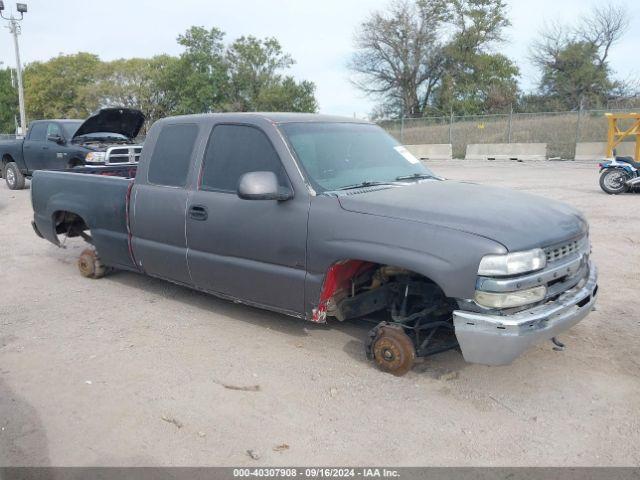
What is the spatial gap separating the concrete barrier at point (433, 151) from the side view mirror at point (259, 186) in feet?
88.3

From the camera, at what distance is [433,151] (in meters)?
31.4

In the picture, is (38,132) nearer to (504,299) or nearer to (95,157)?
(95,157)

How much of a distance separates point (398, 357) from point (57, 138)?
497 inches

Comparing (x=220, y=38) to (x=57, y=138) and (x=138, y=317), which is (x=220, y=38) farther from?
(x=138, y=317)

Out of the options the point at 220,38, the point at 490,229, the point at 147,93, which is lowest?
the point at 490,229

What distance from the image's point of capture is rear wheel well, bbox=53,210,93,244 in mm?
6672

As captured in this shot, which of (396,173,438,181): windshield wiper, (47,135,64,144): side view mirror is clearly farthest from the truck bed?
(47,135,64,144): side view mirror

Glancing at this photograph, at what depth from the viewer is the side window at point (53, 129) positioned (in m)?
14.1

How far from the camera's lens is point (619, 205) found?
36.5 feet

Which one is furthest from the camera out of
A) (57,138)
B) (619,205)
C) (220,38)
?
(220,38)

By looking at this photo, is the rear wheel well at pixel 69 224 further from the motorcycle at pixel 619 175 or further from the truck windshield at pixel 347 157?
the motorcycle at pixel 619 175

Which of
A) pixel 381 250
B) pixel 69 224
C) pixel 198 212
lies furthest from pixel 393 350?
pixel 69 224

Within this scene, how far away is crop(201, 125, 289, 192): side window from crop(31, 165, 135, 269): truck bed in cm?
111

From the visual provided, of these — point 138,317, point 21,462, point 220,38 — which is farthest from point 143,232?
point 220,38
